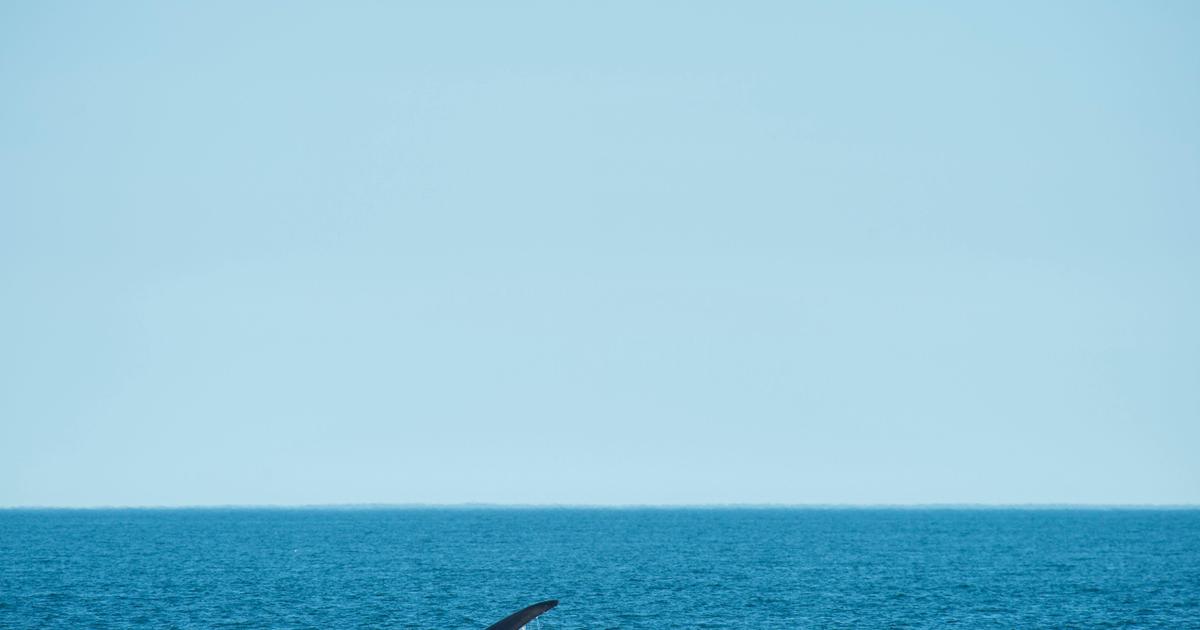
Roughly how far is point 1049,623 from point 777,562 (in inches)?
2117

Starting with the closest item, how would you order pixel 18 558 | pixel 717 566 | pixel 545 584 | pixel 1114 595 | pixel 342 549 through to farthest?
pixel 1114 595, pixel 545 584, pixel 717 566, pixel 18 558, pixel 342 549

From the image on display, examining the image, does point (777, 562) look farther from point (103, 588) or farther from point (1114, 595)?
point (103, 588)

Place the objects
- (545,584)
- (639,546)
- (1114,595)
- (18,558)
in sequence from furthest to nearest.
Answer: (639,546) < (18,558) < (545,584) < (1114,595)

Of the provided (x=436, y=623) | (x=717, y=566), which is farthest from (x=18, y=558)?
(x=436, y=623)

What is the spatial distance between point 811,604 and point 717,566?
3915cm

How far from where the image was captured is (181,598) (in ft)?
299

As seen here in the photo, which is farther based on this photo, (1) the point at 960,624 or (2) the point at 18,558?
(2) the point at 18,558

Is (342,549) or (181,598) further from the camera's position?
(342,549)

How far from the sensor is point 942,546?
172 meters

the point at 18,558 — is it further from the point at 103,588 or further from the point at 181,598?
the point at 181,598

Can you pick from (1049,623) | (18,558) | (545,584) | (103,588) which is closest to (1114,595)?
(1049,623)

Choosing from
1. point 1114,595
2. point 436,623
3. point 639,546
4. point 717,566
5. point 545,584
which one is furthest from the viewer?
point 639,546

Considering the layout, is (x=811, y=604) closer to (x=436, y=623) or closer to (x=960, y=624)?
(x=960, y=624)

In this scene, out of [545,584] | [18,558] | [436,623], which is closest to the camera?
[436,623]
